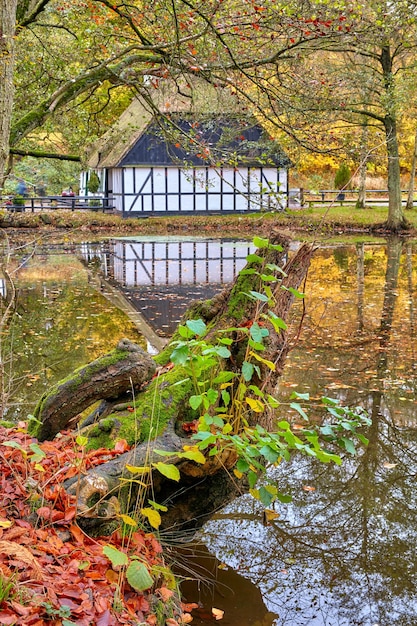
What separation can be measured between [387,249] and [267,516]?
20811 millimetres

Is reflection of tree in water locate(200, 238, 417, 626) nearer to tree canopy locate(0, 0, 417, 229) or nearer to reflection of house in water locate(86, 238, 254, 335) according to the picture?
tree canopy locate(0, 0, 417, 229)

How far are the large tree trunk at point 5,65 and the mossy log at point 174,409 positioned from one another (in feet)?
6.51

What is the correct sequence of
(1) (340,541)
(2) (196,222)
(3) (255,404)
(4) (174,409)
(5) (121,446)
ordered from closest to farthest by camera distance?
(3) (255,404), (5) (121,446), (4) (174,409), (1) (340,541), (2) (196,222)

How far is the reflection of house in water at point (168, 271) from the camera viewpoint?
14.1 metres

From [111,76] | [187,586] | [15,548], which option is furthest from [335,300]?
[15,548]

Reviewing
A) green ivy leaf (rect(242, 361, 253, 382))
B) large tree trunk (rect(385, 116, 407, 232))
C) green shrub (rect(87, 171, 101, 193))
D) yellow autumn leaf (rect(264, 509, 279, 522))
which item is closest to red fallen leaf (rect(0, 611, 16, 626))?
green ivy leaf (rect(242, 361, 253, 382))

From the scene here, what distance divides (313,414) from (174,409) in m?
3.19

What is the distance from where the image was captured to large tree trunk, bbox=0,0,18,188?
5086 mm

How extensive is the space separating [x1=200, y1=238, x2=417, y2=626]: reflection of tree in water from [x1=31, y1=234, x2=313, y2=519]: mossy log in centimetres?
81

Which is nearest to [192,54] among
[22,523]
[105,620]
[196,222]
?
[22,523]

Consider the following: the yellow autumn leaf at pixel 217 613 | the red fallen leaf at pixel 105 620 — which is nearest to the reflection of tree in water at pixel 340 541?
the yellow autumn leaf at pixel 217 613

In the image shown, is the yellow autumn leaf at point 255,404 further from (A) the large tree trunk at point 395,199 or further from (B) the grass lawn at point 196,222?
(B) the grass lawn at point 196,222

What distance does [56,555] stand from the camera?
339 cm

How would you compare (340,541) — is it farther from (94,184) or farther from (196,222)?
(94,184)
